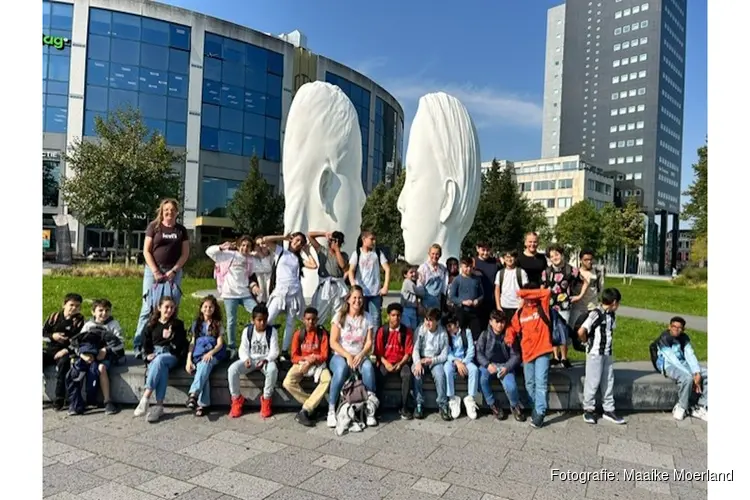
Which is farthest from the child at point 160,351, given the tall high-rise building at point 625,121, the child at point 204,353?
the tall high-rise building at point 625,121

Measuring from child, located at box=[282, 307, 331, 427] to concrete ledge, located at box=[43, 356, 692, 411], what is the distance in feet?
0.40

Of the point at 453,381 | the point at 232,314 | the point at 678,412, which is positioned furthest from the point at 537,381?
the point at 232,314

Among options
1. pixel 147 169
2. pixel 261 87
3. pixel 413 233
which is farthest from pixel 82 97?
pixel 413 233

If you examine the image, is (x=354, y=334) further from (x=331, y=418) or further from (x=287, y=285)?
(x=287, y=285)

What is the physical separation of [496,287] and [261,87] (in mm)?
29479

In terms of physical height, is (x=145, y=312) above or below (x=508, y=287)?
below

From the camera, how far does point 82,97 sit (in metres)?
27.8

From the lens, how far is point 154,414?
14.5 feet

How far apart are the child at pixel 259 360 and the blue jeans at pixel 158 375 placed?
569 mm

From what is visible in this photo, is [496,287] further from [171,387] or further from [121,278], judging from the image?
[121,278]

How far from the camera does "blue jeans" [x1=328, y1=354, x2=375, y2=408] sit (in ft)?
15.0

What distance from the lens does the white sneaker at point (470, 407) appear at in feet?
15.5

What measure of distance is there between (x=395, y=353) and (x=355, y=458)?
4.24 feet

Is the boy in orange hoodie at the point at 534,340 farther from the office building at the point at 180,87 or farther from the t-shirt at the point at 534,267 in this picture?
the office building at the point at 180,87
